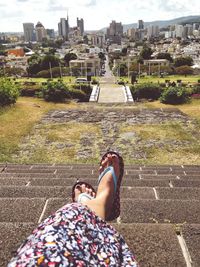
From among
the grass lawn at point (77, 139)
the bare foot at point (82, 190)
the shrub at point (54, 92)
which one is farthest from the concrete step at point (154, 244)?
the shrub at point (54, 92)

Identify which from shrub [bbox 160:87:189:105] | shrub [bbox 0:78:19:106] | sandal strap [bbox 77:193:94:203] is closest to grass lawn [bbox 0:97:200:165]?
shrub [bbox 0:78:19:106]

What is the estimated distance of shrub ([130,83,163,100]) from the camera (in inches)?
893

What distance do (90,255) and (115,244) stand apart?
29 cm

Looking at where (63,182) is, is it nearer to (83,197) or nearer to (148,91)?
(83,197)

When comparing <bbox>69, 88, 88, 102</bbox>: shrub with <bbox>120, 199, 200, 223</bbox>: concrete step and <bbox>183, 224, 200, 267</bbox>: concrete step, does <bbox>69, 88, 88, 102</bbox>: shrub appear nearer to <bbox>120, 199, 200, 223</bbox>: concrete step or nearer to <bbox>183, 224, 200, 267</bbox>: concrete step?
<bbox>120, 199, 200, 223</bbox>: concrete step

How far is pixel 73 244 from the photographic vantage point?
5.86 ft

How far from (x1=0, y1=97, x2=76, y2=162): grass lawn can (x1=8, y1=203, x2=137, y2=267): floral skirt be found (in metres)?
7.14

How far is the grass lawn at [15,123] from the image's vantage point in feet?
31.9

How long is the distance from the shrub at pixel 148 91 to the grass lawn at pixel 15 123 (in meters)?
8.44

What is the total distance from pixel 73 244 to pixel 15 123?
11487mm

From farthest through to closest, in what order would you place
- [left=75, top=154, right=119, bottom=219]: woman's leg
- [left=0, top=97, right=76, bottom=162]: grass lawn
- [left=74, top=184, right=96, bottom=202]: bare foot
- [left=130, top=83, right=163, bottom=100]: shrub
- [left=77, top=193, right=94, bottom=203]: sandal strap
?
[left=130, top=83, right=163, bottom=100]: shrub → [left=0, top=97, right=76, bottom=162]: grass lawn → [left=74, top=184, right=96, bottom=202]: bare foot → [left=77, top=193, right=94, bottom=203]: sandal strap → [left=75, top=154, right=119, bottom=219]: woman's leg

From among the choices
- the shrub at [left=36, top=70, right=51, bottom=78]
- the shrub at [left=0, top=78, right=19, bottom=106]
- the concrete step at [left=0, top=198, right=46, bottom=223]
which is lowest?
the shrub at [left=36, top=70, right=51, bottom=78]

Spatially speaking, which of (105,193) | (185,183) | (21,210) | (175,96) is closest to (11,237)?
(21,210)

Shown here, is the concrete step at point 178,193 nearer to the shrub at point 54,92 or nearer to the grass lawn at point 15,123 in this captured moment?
the grass lawn at point 15,123
